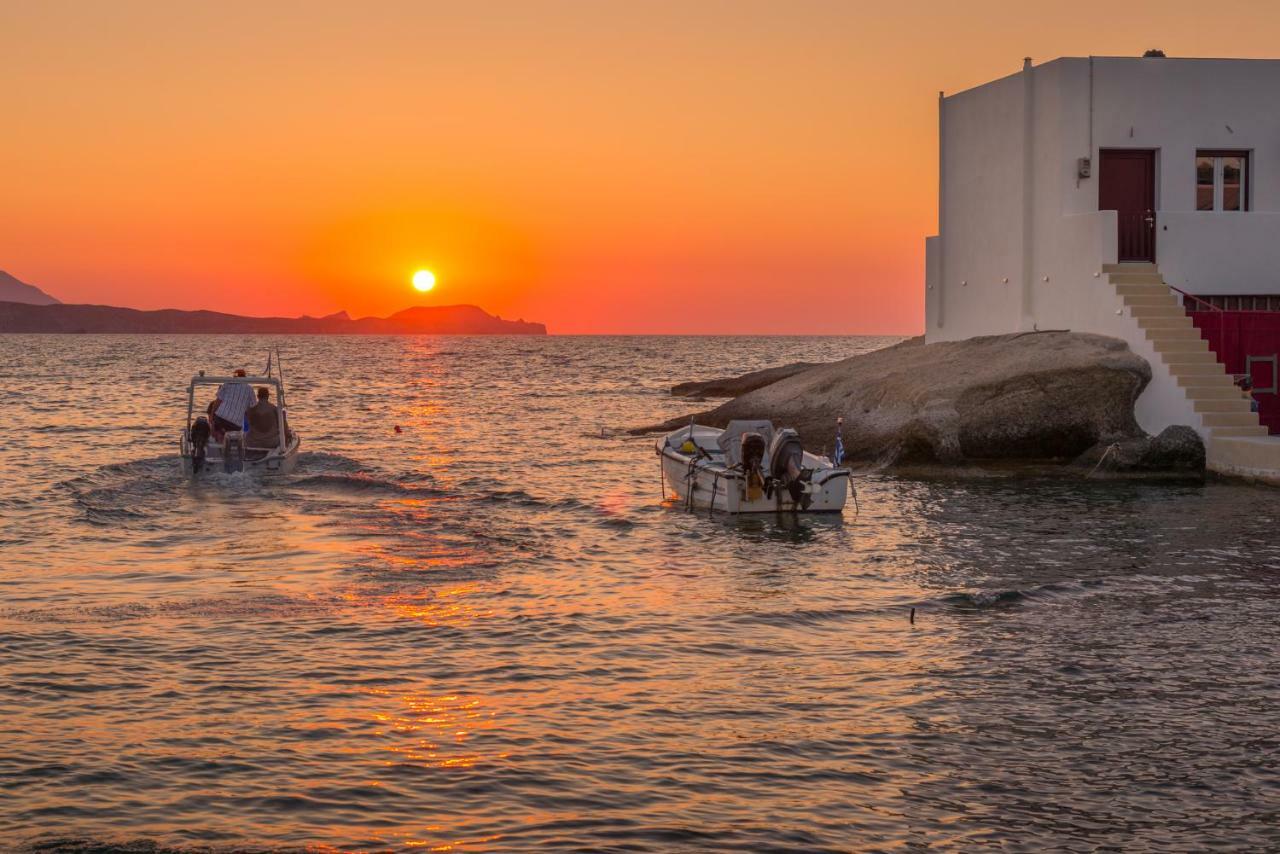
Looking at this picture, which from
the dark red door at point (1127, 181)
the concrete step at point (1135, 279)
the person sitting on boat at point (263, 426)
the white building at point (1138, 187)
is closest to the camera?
the person sitting on boat at point (263, 426)

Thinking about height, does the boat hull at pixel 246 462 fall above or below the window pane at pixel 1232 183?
below

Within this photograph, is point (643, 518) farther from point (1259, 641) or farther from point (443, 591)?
point (1259, 641)

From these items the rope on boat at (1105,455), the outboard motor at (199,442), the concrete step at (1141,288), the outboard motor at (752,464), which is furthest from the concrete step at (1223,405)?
the outboard motor at (199,442)

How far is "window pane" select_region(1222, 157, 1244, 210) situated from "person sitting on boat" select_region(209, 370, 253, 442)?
2253cm

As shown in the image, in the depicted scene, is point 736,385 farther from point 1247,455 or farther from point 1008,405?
point 1247,455

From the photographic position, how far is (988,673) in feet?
40.7

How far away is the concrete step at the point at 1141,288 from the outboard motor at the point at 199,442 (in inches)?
759

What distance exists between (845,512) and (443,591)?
938 centimetres

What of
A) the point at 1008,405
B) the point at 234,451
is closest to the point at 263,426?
the point at 234,451

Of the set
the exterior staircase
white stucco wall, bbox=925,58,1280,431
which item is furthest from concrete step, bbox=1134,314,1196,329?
white stucco wall, bbox=925,58,1280,431

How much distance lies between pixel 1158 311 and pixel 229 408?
19.6 m

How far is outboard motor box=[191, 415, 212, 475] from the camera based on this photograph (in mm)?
27016

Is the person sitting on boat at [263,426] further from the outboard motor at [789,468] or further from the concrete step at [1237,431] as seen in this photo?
the concrete step at [1237,431]

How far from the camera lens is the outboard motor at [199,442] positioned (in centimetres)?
2702
